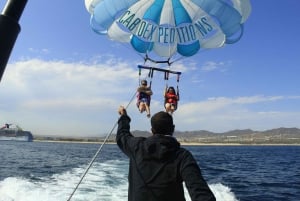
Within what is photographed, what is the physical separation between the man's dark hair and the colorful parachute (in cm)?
588

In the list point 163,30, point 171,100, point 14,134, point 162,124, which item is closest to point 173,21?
point 163,30

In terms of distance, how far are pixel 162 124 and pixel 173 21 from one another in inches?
256

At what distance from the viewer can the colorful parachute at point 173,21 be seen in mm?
8711

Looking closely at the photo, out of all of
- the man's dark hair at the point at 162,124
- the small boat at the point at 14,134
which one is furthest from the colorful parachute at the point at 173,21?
the small boat at the point at 14,134

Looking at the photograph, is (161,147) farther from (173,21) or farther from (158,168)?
(173,21)

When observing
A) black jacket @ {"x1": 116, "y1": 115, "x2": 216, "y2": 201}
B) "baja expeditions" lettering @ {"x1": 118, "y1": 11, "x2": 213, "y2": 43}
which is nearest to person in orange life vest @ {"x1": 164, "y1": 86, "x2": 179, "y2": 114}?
"baja expeditions" lettering @ {"x1": 118, "y1": 11, "x2": 213, "y2": 43}

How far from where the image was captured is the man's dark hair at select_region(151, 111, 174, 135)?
3131 mm

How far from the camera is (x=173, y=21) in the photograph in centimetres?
925

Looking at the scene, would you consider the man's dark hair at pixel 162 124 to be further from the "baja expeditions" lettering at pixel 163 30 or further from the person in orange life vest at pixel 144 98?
the "baja expeditions" lettering at pixel 163 30

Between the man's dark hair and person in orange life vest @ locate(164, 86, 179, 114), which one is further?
person in orange life vest @ locate(164, 86, 179, 114)

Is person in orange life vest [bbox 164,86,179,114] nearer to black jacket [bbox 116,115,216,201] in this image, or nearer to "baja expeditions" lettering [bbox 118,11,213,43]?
"baja expeditions" lettering [bbox 118,11,213,43]

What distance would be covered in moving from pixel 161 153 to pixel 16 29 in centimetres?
192

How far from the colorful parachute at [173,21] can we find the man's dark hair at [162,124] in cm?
588

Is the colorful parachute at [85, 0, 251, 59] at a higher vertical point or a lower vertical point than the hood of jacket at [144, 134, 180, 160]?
higher
